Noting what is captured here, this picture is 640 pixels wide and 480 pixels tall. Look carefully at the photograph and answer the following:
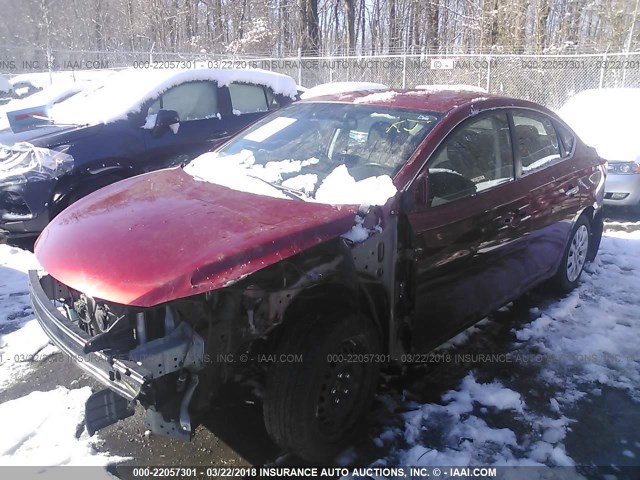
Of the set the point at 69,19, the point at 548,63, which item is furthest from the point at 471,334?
the point at 69,19

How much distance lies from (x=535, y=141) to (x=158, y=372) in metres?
3.30

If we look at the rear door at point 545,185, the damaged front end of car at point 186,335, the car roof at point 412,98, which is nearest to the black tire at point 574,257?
the rear door at point 545,185

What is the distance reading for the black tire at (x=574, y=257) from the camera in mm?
4617

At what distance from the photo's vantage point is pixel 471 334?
4027mm

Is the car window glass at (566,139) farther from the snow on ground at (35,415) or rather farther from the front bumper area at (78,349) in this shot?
the snow on ground at (35,415)

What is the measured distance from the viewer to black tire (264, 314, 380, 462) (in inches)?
96.3

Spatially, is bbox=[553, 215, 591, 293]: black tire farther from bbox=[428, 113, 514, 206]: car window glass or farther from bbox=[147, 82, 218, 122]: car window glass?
bbox=[147, 82, 218, 122]: car window glass

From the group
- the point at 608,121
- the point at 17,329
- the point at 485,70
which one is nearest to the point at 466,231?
the point at 17,329

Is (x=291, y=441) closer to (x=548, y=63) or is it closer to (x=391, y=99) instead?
(x=391, y=99)

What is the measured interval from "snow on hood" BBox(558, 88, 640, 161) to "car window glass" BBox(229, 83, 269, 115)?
15.6ft

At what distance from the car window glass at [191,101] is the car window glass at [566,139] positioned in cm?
399

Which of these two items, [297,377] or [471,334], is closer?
[297,377]

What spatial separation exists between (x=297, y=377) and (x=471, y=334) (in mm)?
2030

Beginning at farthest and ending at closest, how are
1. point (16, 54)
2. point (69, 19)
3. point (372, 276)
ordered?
point (69, 19) < point (16, 54) < point (372, 276)
